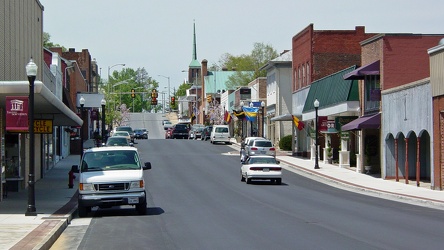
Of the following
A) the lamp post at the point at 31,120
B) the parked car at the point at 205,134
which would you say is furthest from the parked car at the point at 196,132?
Result: the lamp post at the point at 31,120

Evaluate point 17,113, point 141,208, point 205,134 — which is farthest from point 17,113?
point 205,134

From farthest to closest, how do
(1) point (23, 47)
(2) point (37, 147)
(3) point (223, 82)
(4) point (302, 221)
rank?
(3) point (223, 82) → (2) point (37, 147) → (1) point (23, 47) → (4) point (302, 221)

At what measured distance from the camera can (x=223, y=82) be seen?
14450 centimetres

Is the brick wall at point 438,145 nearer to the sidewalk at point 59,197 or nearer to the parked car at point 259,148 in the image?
the sidewalk at point 59,197

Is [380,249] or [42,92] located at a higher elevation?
[42,92]

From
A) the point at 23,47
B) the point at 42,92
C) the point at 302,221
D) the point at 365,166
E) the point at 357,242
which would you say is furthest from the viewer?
the point at 365,166

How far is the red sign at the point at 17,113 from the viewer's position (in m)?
23.6

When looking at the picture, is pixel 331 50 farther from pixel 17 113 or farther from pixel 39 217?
pixel 39 217

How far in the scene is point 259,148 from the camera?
53.7 m

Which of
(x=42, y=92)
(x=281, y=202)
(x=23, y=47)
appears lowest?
(x=281, y=202)

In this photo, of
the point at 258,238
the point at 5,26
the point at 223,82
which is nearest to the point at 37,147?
the point at 5,26

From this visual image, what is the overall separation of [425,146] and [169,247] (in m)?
27.8

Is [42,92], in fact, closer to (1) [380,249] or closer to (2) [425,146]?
(1) [380,249]

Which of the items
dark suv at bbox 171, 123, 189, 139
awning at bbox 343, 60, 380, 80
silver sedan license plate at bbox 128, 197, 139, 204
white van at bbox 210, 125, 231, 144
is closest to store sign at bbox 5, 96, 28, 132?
silver sedan license plate at bbox 128, 197, 139, 204
